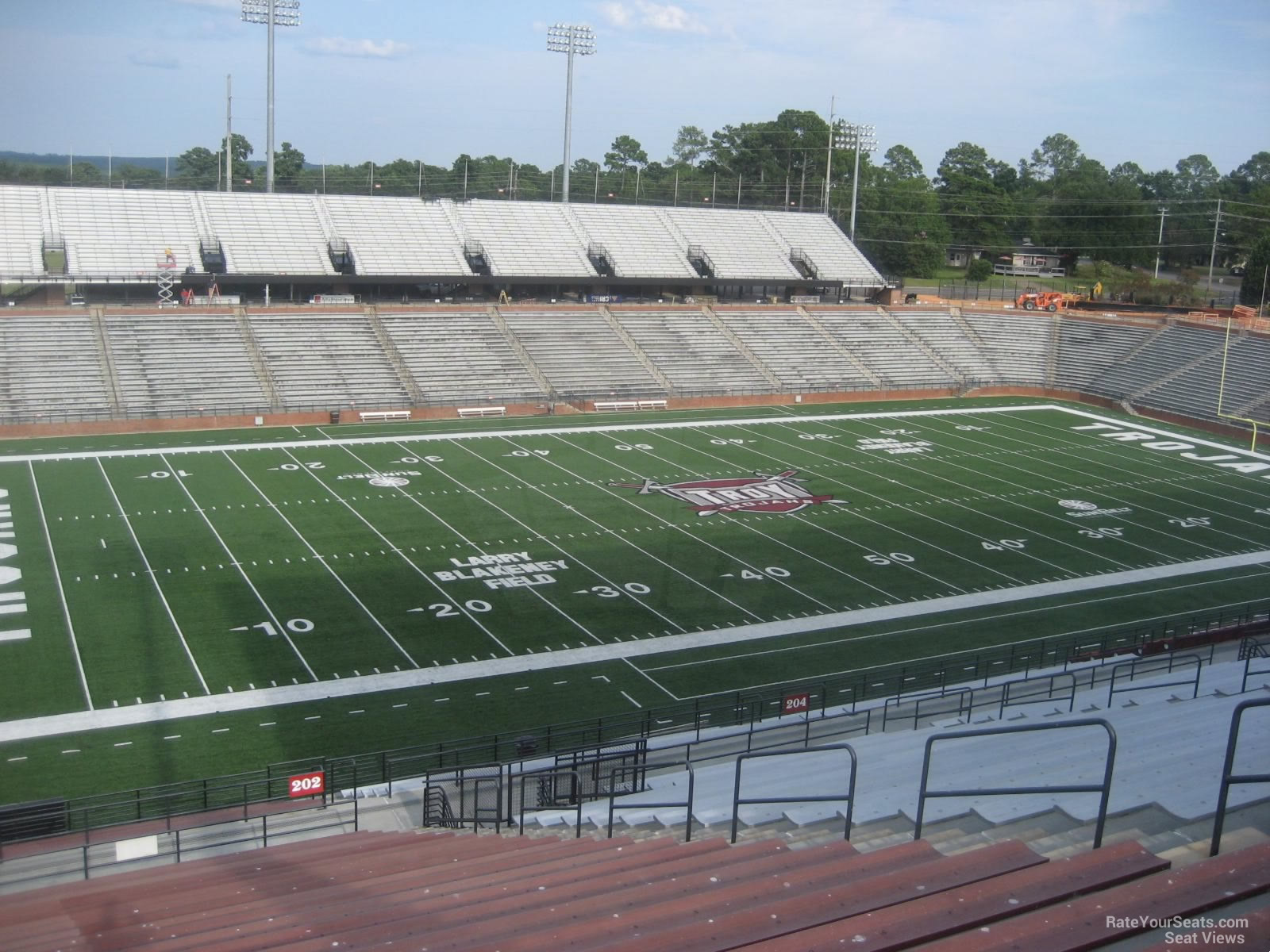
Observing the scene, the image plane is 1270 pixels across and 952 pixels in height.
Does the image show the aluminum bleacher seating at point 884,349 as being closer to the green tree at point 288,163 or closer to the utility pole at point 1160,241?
the utility pole at point 1160,241

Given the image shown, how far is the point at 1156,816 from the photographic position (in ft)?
22.1

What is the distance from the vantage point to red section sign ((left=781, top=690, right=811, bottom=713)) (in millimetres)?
16128

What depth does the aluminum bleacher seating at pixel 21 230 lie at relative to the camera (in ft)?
129

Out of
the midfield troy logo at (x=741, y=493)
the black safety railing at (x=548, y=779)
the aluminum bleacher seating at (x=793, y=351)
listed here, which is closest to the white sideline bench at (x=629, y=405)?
the aluminum bleacher seating at (x=793, y=351)

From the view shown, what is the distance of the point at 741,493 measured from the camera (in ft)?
96.5

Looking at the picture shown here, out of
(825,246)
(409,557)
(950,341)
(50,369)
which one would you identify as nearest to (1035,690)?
(409,557)

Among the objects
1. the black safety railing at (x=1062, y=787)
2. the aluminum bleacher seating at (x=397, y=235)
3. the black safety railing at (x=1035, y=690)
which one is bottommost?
the black safety railing at (x=1035, y=690)

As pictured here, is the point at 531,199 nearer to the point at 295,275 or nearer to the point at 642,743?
the point at 295,275

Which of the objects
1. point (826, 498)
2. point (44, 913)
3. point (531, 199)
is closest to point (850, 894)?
point (44, 913)

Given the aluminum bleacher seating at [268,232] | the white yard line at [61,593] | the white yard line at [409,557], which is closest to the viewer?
the white yard line at [61,593]

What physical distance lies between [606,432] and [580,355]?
711cm

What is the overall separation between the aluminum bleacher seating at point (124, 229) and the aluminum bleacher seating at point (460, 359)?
799cm

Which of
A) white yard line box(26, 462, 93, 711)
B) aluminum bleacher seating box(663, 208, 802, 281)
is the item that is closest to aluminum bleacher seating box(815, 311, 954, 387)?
aluminum bleacher seating box(663, 208, 802, 281)

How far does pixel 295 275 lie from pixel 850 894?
40.6 meters
